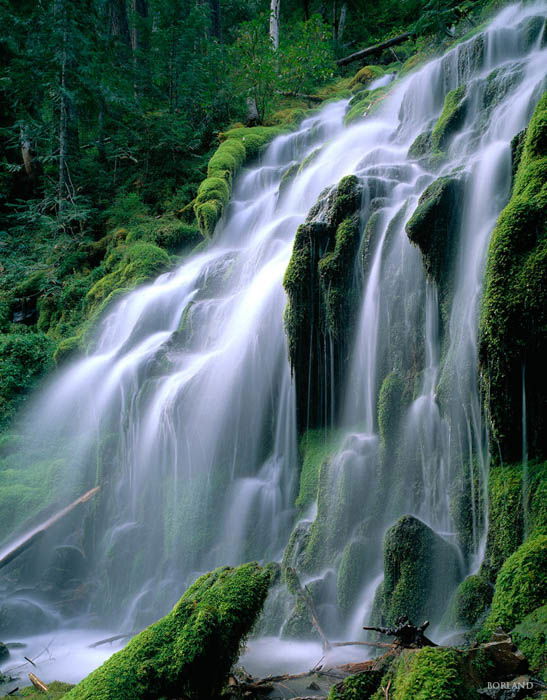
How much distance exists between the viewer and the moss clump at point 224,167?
1221 cm

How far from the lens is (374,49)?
2038 centimetres

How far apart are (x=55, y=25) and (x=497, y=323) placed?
52.1 feet

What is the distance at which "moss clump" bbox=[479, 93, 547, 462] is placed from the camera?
3963 millimetres

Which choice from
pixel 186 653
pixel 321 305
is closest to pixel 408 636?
pixel 186 653

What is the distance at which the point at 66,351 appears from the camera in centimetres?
1030

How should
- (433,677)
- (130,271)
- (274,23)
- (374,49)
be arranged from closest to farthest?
(433,677)
(130,271)
(274,23)
(374,49)

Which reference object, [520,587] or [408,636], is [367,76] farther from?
[408,636]

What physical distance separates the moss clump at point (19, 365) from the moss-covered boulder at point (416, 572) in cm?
812

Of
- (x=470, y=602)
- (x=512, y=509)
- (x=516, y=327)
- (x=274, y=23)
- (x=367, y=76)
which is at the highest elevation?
(x=274, y=23)

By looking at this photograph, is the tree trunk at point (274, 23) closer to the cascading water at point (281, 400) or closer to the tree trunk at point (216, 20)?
the tree trunk at point (216, 20)

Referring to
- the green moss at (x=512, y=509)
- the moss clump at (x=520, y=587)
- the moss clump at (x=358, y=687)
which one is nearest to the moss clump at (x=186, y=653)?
the moss clump at (x=358, y=687)

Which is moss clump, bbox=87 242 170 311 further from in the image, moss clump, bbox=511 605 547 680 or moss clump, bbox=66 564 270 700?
moss clump, bbox=511 605 547 680

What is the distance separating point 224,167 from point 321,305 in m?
8.46

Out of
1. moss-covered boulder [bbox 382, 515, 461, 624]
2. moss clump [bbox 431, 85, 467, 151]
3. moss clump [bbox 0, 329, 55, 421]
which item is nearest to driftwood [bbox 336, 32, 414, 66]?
moss clump [bbox 431, 85, 467, 151]
